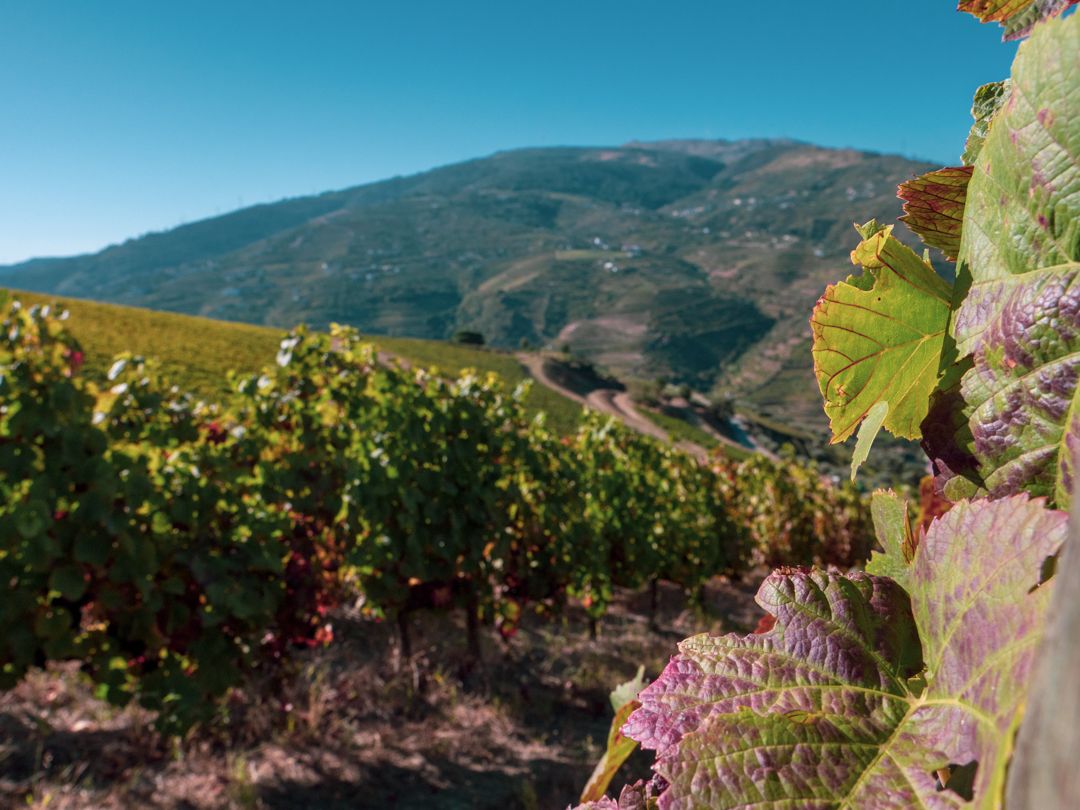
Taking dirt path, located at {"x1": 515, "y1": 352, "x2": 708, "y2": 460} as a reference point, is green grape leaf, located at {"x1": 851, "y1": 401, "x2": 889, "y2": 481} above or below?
above

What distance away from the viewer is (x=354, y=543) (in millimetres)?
6168

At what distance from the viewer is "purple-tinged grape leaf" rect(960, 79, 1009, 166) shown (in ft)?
1.79

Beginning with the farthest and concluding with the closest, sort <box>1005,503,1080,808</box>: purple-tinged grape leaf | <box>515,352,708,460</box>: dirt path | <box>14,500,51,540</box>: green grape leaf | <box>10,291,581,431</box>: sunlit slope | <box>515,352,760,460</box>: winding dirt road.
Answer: <box>515,352,760,460</box>: winding dirt road
<box>515,352,708,460</box>: dirt path
<box>10,291,581,431</box>: sunlit slope
<box>14,500,51,540</box>: green grape leaf
<box>1005,503,1080,808</box>: purple-tinged grape leaf

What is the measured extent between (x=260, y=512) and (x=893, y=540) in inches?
205

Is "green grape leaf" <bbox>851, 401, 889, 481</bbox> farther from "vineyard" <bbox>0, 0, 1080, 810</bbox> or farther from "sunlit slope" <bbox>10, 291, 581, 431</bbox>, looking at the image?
"sunlit slope" <bbox>10, 291, 581, 431</bbox>

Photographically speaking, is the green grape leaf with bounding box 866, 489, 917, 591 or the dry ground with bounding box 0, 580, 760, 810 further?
the dry ground with bounding box 0, 580, 760, 810

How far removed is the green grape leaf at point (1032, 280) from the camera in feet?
1.28

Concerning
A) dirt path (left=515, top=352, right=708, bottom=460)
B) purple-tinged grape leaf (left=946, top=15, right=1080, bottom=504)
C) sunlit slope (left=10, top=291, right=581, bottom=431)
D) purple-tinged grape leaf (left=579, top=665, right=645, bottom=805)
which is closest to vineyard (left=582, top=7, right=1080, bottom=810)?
purple-tinged grape leaf (left=946, top=15, right=1080, bottom=504)

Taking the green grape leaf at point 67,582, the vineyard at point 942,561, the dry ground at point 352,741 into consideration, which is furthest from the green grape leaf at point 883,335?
the dry ground at point 352,741

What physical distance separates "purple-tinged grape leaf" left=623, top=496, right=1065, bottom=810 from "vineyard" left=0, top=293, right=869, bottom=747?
4.55m

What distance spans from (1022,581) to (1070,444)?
103mm

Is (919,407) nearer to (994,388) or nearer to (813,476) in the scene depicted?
(994,388)

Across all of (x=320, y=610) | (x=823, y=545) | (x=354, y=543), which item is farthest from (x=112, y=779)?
(x=823, y=545)

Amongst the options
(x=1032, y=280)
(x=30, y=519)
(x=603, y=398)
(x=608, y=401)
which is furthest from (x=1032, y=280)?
(x=603, y=398)
